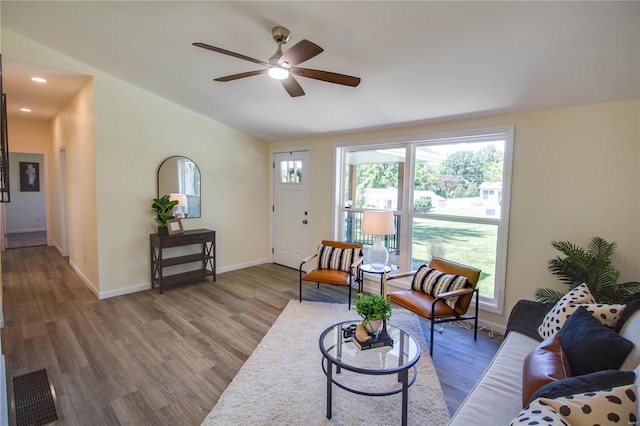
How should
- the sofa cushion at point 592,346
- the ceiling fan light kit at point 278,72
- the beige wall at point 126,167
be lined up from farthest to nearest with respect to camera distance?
1. the beige wall at point 126,167
2. the ceiling fan light kit at point 278,72
3. the sofa cushion at point 592,346

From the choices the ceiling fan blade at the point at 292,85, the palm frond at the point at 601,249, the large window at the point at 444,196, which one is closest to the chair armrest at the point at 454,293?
the large window at the point at 444,196

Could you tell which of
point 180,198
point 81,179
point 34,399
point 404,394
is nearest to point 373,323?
point 404,394

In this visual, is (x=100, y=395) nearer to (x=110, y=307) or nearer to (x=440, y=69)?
(x=110, y=307)

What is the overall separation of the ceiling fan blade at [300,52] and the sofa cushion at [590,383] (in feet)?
6.74

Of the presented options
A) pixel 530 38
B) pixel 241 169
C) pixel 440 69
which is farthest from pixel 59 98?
pixel 530 38

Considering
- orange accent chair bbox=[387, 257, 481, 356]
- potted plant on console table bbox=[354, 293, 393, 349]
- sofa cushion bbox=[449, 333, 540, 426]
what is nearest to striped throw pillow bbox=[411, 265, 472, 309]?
orange accent chair bbox=[387, 257, 481, 356]

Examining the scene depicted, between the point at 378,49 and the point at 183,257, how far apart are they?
12.3ft

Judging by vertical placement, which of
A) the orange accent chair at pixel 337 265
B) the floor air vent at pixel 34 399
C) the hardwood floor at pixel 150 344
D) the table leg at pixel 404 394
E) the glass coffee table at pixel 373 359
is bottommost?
the floor air vent at pixel 34 399

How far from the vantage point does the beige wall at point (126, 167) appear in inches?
149

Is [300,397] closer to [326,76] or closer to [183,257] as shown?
[326,76]

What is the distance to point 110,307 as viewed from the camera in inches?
143

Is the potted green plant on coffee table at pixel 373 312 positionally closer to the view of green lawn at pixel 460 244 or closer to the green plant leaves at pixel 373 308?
the green plant leaves at pixel 373 308

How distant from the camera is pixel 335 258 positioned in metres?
3.99

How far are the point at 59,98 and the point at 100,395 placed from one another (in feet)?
15.1
